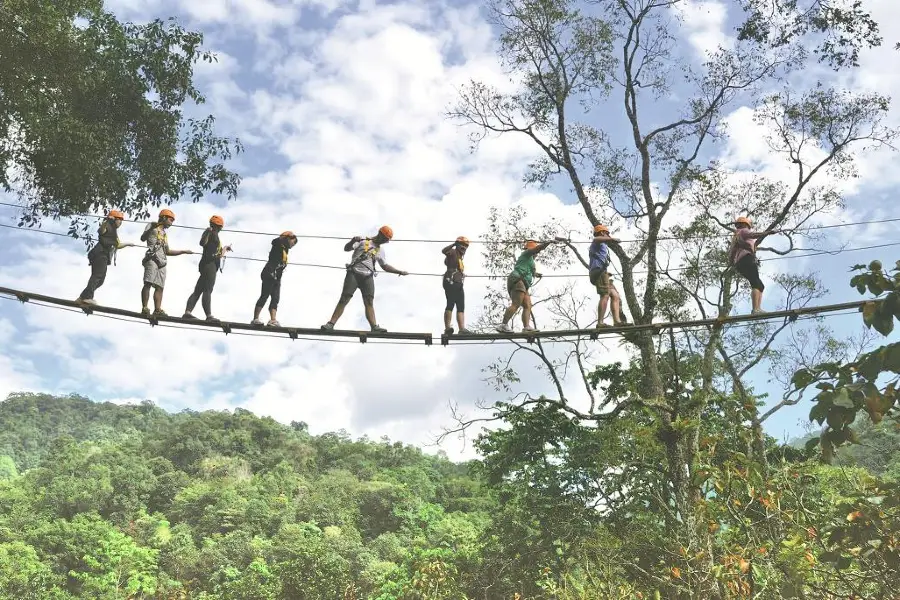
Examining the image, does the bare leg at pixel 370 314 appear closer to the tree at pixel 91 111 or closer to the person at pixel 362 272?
the person at pixel 362 272

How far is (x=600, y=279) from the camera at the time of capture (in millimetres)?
7711

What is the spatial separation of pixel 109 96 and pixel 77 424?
88.8 metres

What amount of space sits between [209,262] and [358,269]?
4.97 ft

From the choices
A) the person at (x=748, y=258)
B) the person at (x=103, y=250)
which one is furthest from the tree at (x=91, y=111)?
the person at (x=748, y=258)

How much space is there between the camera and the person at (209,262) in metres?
7.41

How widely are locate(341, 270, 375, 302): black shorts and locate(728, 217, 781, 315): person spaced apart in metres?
3.68

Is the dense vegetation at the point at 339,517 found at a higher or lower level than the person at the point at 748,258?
lower

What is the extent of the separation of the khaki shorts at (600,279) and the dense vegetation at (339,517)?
2303mm

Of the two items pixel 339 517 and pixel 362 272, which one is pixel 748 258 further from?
pixel 339 517

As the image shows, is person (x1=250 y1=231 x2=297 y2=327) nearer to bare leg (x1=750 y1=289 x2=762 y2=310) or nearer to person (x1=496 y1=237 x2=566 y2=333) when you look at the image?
person (x1=496 y1=237 x2=566 y2=333)

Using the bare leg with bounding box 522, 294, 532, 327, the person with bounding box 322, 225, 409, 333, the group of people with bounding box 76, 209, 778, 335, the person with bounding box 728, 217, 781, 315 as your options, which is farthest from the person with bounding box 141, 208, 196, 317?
the person with bounding box 728, 217, 781, 315

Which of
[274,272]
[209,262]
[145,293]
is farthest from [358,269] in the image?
[145,293]

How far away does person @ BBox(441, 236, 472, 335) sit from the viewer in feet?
25.2

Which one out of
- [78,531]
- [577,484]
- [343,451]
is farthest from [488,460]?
[343,451]
